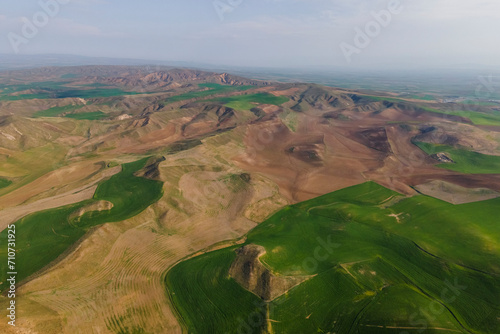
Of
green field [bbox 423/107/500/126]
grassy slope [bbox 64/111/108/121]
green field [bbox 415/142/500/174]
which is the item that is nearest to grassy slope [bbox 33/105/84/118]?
grassy slope [bbox 64/111/108/121]

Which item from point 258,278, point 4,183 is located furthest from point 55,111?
point 258,278

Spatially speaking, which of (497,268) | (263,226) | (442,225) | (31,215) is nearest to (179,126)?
(31,215)

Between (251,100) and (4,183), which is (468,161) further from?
(4,183)

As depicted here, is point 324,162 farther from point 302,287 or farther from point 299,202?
point 302,287

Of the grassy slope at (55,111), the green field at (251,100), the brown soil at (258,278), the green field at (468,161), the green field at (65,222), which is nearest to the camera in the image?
the brown soil at (258,278)

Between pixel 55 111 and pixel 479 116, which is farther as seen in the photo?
pixel 55 111

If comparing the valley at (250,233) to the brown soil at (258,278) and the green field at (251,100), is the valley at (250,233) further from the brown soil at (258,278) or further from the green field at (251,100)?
the green field at (251,100)

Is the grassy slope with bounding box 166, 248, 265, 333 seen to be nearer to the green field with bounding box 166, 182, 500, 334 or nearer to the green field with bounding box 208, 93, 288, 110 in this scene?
the green field with bounding box 166, 182, 500, 334

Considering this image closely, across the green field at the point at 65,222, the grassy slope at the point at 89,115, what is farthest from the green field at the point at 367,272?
the grassy slope at the point at 89,115
